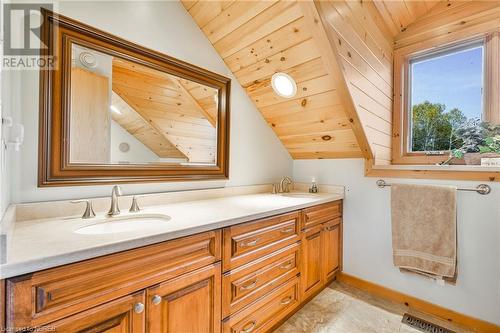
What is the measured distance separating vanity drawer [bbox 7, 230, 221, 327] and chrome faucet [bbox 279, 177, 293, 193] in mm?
1393

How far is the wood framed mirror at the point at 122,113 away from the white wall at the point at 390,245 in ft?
3.90

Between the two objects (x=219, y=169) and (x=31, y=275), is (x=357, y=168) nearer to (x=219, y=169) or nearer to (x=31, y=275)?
(x=219, y=169)

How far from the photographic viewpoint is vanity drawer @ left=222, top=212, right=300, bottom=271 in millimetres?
1213

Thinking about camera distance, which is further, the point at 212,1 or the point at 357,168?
the point at 357,168

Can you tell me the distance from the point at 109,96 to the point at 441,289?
2650 millimetres

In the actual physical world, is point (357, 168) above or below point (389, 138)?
below

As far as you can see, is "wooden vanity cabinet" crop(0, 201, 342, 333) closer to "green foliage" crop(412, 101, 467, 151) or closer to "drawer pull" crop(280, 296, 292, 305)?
"drawer pull" crop(280, 296, 292, 305)

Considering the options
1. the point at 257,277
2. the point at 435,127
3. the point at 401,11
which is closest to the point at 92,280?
the point at 257,277

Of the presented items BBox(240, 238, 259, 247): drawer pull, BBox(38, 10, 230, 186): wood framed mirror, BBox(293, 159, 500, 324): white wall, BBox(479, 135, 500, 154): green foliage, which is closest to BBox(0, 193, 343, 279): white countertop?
BBox(240, 238, 259, 247): drawer pull

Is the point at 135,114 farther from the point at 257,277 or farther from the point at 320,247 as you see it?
the point at 320,247

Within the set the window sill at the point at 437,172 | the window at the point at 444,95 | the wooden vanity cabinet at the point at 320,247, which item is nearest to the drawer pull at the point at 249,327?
the wooden vanity cabinet at the point at 320,247

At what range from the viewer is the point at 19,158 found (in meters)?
1.07

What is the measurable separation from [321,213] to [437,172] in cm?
90

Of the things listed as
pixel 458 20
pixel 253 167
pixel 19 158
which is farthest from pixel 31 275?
pixel 458 20
